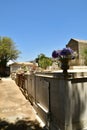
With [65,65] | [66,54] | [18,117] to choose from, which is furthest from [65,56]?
[18,117]

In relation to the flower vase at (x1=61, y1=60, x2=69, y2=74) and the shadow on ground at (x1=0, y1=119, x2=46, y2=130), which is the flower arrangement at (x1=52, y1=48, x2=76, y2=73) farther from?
the shadow on ground at (x1=0, y1=119, x2=46, y2=130)

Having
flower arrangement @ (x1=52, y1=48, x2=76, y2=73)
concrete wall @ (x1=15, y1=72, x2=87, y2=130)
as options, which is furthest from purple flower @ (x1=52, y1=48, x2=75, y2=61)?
concrete wall @ (x1=15, y1=72, x2=87, y2=130)

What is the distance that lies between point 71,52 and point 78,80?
2.46 feet

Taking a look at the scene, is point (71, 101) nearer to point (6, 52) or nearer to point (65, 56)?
point (65, 56)

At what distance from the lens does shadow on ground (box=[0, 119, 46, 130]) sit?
652 cm

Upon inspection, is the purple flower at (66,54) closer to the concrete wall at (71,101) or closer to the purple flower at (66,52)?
the purple flower at (66,52)

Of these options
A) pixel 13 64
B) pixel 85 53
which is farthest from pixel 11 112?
pixel 13 64

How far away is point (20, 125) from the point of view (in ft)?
22.3

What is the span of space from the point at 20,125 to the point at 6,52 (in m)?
37.1

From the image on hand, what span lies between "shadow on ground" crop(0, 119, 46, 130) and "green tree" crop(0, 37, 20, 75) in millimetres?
36256

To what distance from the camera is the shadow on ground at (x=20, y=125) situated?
21.4 feet

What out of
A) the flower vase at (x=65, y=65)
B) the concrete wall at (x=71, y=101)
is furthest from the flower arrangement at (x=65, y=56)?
the concrete wall at (x=71, y=101)

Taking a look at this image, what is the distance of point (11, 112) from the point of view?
8.63 m

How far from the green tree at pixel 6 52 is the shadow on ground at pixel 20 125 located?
119 feet
